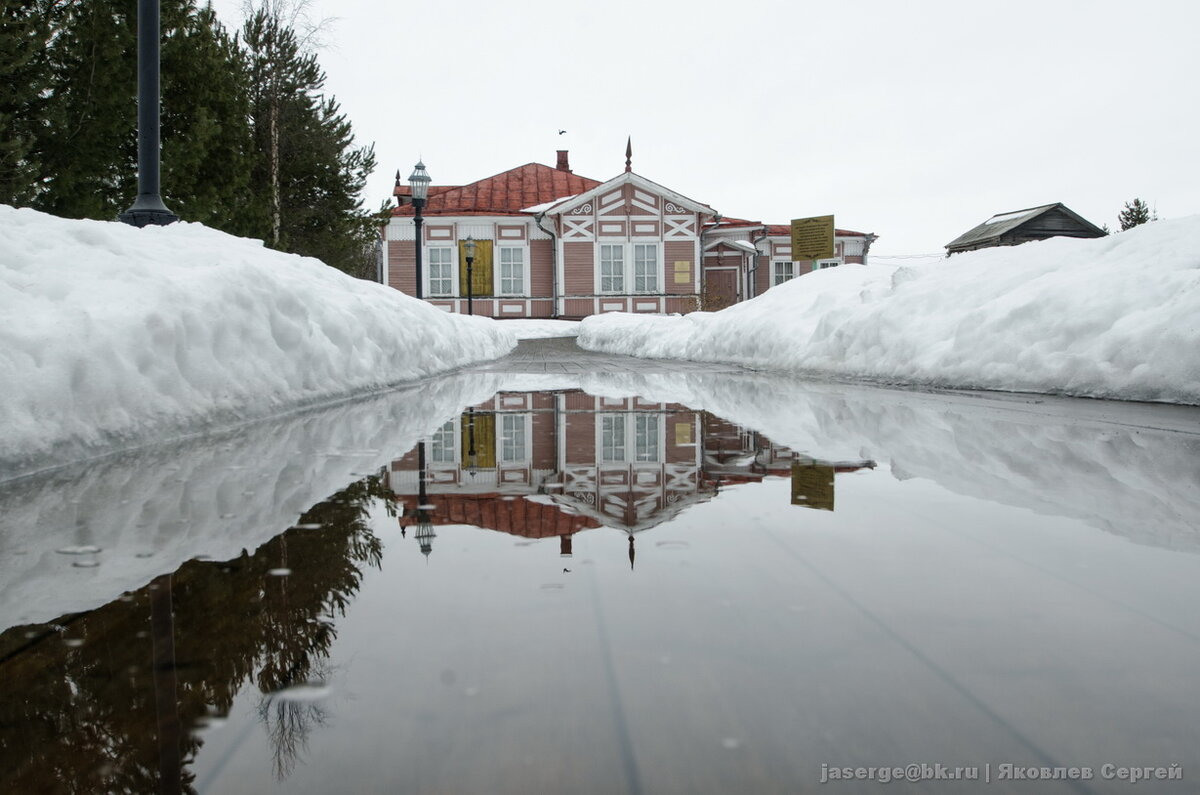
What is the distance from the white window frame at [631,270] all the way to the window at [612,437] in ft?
85.0

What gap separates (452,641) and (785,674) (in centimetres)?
60

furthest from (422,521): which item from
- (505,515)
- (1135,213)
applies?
(1135,213)

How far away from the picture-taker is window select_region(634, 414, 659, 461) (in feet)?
12.9

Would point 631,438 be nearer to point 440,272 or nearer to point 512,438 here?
point 512,438

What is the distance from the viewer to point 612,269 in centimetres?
3116

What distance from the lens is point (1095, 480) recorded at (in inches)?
122

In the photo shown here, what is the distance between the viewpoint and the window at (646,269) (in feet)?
103

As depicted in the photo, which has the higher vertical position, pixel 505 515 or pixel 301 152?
pixel 301 152

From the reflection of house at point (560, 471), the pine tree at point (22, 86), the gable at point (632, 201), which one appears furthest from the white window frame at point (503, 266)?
the reflection of house at point (560, 471)

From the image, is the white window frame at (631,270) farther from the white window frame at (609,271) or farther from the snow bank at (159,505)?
the snow bank at (159,505)

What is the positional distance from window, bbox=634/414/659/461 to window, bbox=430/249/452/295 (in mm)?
25983

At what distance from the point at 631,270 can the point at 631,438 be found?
27065 mm

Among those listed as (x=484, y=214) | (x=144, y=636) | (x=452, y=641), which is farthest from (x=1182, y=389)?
(x=484, y=214)

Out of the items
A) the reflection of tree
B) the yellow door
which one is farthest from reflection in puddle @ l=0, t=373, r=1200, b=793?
the yellow door
